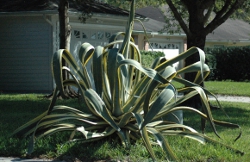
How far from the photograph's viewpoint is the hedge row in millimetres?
27562

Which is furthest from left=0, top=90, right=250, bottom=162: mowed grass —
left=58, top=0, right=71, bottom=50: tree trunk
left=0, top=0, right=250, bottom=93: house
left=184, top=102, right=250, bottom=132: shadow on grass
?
left=0, top=0, right=250, bottom=93: house

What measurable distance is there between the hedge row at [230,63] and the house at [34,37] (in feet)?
31.6

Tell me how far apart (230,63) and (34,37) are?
12.9 m

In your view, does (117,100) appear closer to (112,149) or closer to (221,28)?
(112,149)

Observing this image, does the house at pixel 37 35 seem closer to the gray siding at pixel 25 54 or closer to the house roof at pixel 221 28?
the gray siding at pixel 25 54

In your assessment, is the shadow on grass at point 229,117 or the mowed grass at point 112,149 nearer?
the mowed grass at point 112,149

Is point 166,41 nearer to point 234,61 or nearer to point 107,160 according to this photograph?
point 234,61

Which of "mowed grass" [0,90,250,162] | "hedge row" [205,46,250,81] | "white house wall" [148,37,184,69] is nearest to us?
"mowed grass" [0,90,250,162]

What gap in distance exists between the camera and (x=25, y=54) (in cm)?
1878

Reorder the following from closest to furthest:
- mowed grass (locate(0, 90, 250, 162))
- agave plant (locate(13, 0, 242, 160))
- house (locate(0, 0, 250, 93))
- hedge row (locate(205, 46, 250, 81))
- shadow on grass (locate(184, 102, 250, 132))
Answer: mowed grass (locate(0, 90, 250, 162)) → agave plant (locate(13, 0, 242, 160)) → shadow on grass (locate(184, 102, 250, 132)) → house (locate(0, 0, 250, 93)) → hedge row (locate(205, 46, 250, 81))

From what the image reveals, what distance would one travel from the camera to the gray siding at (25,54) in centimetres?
1838

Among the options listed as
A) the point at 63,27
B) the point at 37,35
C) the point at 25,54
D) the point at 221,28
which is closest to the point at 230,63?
the point at 221,28

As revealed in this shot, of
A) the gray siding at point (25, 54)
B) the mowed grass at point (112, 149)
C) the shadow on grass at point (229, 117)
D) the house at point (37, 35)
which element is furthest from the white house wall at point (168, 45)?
the mowed grass at point (112, 149)

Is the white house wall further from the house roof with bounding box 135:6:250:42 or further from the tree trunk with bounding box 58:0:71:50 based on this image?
the tree trunk with bounding box 58:0:71:50
